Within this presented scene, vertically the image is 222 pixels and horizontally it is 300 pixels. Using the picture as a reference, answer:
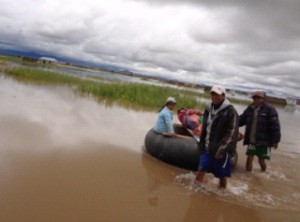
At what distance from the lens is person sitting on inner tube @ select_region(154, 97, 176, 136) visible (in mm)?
7691

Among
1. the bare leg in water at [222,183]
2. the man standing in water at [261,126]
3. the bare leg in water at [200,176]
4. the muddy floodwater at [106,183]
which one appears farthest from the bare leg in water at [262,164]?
the bare leg in water at [200,176]

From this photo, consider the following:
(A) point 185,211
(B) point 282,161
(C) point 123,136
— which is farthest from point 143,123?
(A) point 185,211

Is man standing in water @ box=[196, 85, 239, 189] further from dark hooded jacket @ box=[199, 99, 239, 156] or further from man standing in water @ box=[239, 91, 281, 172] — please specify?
man standing in water @ box=[239, 91, 281, 172]

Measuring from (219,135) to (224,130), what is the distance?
0.38 feet

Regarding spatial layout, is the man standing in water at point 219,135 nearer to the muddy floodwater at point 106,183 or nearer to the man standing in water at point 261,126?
the muddy floodwater at point 106,183

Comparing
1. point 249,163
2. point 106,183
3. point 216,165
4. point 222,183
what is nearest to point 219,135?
point 216,165

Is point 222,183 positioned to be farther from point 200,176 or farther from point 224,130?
point 224,130

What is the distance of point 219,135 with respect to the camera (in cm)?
561

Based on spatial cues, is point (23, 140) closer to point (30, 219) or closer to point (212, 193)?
point (30, 219)

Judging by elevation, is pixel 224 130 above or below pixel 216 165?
above

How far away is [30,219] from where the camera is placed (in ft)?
13.5

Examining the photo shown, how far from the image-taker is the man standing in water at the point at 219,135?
18.0ft

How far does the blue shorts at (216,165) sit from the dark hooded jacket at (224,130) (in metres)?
0.14

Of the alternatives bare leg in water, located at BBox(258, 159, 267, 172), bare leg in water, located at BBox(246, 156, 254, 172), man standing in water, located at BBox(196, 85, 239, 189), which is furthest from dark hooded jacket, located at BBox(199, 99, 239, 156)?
bare leg in water, located at BBox(258, 159, 267, 172)
